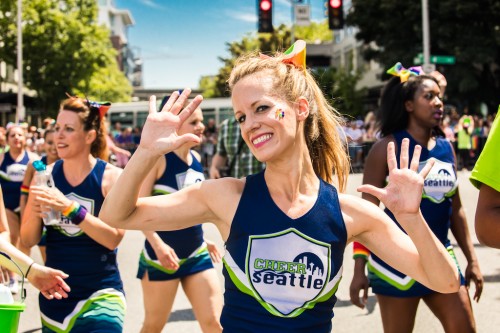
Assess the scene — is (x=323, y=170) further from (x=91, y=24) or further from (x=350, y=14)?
(x=91, y=24)

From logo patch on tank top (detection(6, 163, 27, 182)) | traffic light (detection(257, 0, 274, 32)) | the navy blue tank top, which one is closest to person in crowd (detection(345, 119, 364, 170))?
traffic light (detection(257, 0, 274, 32))

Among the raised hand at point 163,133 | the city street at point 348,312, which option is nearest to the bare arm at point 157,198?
the raised hand at point 163,133

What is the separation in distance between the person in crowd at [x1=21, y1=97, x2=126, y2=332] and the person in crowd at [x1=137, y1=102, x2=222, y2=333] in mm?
794

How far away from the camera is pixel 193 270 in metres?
5.46

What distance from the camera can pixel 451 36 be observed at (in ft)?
107

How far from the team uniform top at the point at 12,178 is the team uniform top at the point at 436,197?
6.06 m

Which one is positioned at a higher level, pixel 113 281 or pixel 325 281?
pixel 325 281

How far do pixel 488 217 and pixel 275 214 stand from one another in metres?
0.76

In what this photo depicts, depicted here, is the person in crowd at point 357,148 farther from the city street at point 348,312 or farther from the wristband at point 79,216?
the wristband at point 79,216

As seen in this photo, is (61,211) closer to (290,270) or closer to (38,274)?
(38,274)

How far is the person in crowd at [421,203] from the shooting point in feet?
14.1

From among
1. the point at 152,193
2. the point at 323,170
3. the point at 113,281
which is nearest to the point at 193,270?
the point at 152,193

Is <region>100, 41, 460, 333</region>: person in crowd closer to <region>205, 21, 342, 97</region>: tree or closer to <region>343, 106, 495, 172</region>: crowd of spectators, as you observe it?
<region>343, 106, 495, 172</region>: crowd of spectators

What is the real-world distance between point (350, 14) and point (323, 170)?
35.2 meters
